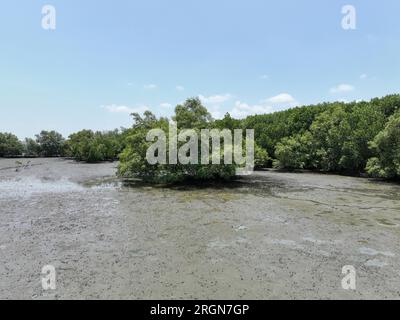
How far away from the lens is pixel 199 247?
11.1 m

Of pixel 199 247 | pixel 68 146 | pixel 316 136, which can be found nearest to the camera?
pixel 199 247

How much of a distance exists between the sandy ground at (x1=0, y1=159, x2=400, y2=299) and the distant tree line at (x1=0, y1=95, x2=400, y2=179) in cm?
1057

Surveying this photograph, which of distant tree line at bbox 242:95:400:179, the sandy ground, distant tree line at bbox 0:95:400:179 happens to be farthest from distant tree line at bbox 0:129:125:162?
the sandy ground

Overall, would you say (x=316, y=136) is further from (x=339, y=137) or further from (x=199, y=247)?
(x=199, y=247)

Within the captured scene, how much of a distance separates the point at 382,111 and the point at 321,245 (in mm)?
34776

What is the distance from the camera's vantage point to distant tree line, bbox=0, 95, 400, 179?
2964 cm

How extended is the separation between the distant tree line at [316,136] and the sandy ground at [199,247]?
10571 millimetres

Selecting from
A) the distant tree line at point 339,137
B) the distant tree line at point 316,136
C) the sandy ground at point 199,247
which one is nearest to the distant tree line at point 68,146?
the distant tree line at point 316,136

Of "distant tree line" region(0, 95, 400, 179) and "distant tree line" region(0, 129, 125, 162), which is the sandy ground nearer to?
"distant tree line" region(0, 95, 400, 179)

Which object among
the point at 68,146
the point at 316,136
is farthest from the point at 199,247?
the point at 68,146

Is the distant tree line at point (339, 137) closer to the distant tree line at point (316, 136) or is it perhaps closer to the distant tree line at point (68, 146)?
the distant tree line at point (316, 136)

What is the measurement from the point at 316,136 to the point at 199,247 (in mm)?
37828

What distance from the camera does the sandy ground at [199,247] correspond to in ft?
25.8
